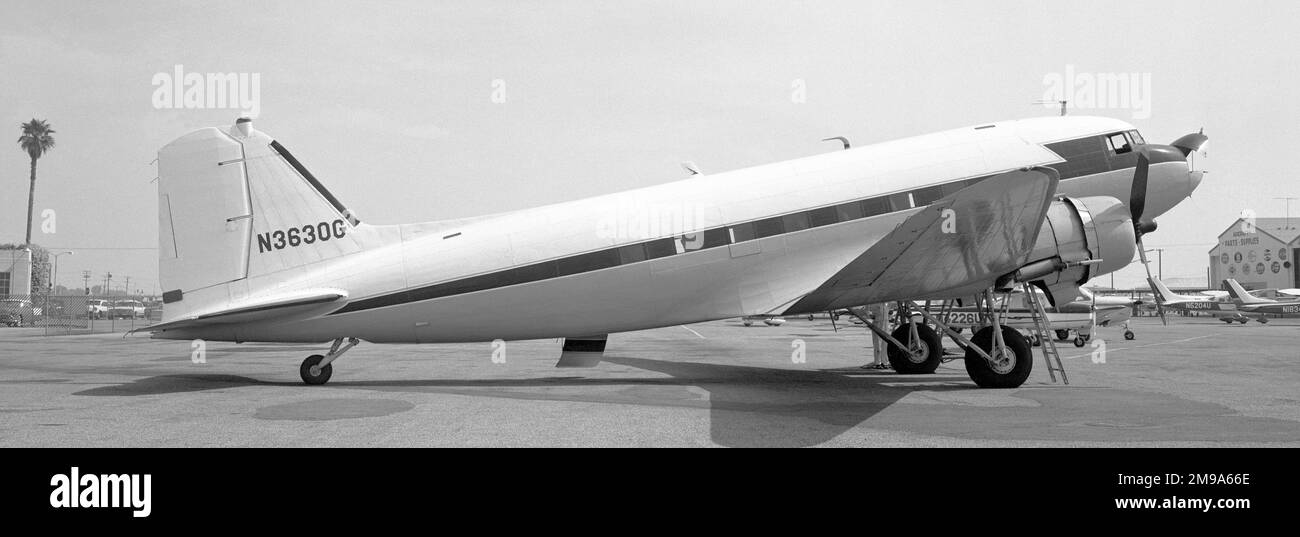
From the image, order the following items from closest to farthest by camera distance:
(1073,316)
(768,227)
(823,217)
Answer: (768,227) → (823,217) → (1073,316)

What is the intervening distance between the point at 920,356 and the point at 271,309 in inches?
518

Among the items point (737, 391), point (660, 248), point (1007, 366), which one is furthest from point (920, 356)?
point (660, 248)

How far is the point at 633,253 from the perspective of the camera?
14.7 metres

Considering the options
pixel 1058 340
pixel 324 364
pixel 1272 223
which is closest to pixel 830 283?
pixel 324 364

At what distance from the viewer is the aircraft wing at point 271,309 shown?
1388 centimetres

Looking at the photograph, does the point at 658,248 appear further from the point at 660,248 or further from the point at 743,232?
the point at 743,232

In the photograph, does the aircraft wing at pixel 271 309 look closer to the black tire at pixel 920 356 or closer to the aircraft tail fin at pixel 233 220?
the aircraft tail fin at pixel 233 220

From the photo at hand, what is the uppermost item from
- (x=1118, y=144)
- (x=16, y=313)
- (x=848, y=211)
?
(x=1118, y=144)

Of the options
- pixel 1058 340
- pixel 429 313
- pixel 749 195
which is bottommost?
pixel 1058 340

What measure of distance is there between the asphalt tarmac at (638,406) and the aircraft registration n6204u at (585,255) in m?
1.22

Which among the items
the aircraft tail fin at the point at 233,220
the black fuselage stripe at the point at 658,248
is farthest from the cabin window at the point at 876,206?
the aircraft tail fin at the point at 233,220

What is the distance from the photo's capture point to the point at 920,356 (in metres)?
18.6
